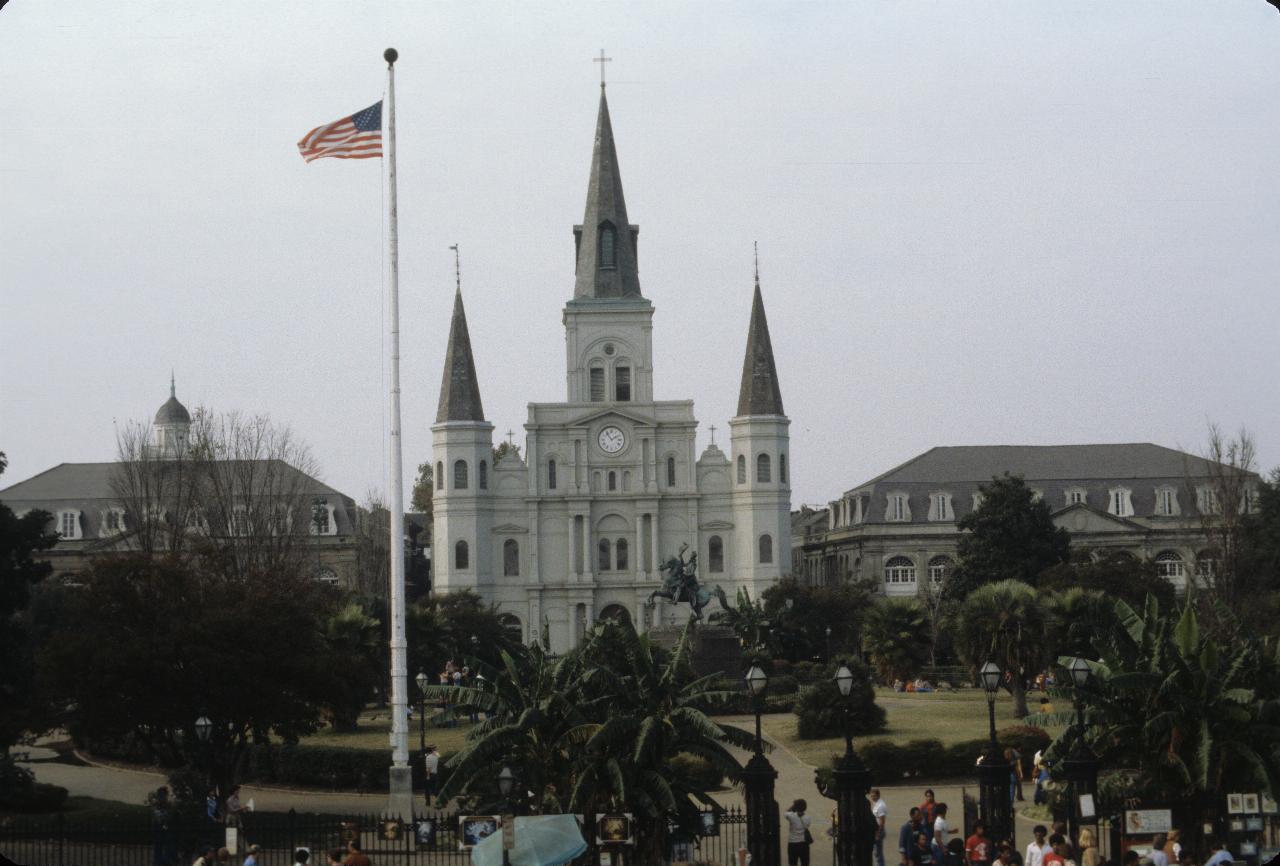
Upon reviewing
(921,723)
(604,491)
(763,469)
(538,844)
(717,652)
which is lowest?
(538,844)

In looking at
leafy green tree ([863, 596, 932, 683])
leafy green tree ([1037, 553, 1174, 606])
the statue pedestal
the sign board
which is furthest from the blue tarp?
leafy green tree ([1037, 553, 1174, 606])

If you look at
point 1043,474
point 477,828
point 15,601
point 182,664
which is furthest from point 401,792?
point 1043,474

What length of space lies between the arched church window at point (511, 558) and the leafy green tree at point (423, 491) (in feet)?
120

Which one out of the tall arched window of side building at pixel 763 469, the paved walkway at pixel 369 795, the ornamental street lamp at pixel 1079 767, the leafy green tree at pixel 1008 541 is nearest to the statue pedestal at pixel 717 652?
the leafy green tree at pixel 1008 541

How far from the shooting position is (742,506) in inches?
3836

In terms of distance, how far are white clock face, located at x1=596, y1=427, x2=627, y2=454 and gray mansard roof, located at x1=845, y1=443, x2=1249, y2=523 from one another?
16168 millimetres

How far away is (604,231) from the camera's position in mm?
101688

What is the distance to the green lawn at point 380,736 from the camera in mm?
46219

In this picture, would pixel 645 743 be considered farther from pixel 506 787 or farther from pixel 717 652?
pixel 717 652

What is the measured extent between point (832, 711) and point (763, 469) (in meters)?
53.0

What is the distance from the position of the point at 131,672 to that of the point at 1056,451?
80404mm

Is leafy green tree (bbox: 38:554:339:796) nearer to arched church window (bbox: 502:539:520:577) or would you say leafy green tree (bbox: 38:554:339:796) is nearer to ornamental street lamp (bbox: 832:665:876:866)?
ornamental street lamp (bbox: 832:665:876:866)

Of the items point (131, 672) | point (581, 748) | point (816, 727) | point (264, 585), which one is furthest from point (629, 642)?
point (816, 727)

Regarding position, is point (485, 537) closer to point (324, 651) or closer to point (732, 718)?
point (732, 718)
